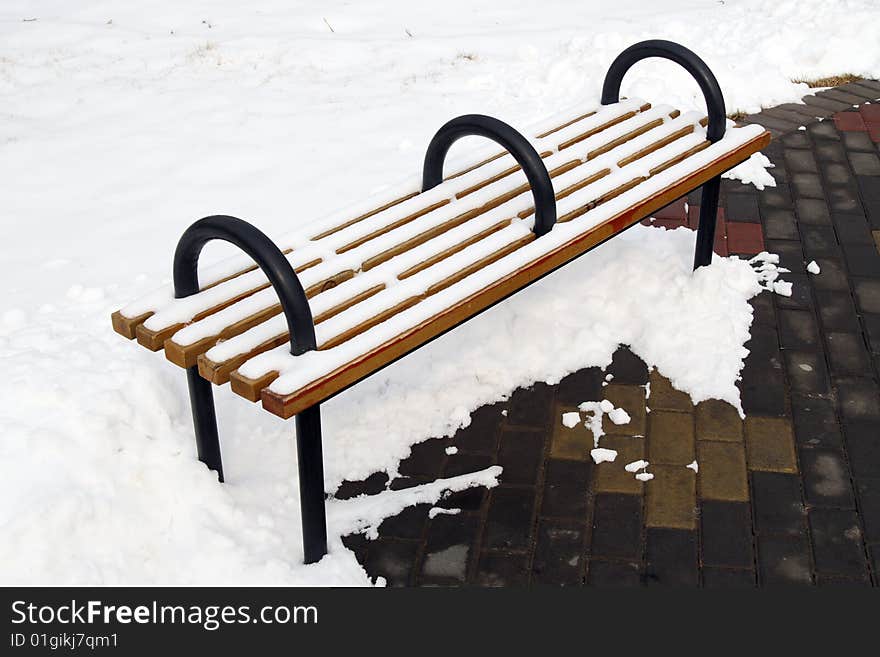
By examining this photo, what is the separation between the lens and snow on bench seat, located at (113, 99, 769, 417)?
2.79m

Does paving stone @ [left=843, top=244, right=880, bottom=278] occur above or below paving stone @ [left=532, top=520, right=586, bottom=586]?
above

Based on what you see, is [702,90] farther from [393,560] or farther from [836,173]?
[393,560]

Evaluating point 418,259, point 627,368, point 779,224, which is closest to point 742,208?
point 779,224

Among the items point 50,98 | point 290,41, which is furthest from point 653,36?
point 50,98

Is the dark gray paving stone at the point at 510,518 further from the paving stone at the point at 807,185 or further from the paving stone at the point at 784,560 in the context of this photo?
the paving stone at the point at 807,185

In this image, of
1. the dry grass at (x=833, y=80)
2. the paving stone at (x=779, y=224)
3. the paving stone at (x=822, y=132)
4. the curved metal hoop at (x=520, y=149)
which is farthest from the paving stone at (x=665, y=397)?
the dry grass at (x=833, y=80)

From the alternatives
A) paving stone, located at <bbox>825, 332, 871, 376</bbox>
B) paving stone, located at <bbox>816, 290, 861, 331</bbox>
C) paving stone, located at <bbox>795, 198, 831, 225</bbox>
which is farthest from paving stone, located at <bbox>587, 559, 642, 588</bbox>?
paving stone, located at <bbox>795, 198, 831, 225</bbox>

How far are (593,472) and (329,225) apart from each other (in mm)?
1154

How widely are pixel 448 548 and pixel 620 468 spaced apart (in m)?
0.66

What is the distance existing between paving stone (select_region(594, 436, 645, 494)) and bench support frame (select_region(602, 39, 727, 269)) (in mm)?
1030

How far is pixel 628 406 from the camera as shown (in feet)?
12.5

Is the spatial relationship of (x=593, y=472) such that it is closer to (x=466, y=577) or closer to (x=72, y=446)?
(x=466, y=577)

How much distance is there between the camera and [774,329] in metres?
4.17

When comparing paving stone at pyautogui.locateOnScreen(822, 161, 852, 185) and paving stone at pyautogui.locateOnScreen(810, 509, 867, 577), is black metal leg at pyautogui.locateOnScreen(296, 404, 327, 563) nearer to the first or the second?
paving stone at pyautogui.locateOnScreen(810, 509, 867, 577)
